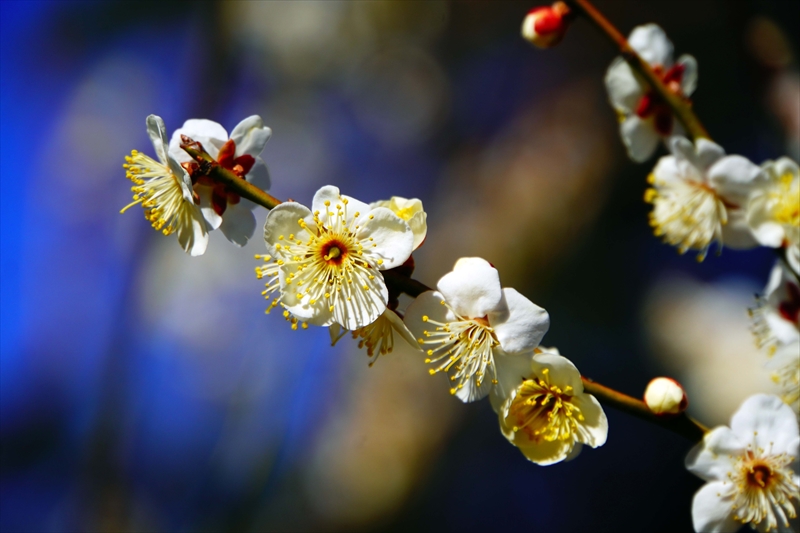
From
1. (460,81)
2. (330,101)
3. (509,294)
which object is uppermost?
(460,81)

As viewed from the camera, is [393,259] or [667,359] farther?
[667,359]

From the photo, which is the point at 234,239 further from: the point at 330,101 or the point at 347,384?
the point at 330,101

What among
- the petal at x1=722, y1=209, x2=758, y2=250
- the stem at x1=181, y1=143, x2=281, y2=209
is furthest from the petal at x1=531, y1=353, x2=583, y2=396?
the petal at x1=722, y1=209, x2=758, y2=250

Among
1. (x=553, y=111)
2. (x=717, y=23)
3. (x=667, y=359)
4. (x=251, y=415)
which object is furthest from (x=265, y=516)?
(x=717, y=23)

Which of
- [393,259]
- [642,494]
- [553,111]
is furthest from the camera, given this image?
[553,111]

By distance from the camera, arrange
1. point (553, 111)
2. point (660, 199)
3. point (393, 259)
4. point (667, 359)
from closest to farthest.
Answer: point (393, 259), point (660, 199), point (667, 359), point (553, 111)

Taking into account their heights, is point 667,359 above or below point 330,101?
below

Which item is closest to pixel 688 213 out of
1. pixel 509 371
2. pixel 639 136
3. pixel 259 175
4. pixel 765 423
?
pixel 639 136
